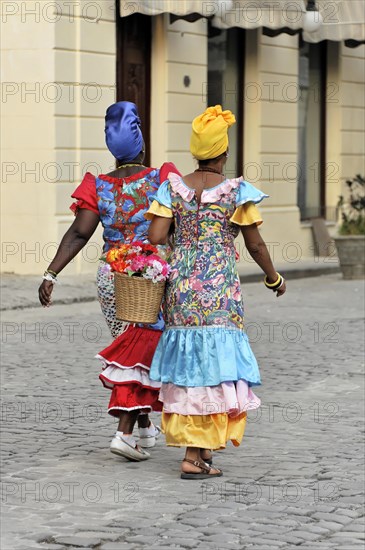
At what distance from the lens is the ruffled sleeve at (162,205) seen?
698cm

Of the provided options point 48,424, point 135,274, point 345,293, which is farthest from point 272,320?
point 135,274

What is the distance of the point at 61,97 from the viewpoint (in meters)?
17.3

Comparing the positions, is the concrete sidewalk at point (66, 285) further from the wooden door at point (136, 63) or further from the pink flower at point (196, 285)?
the pink flower at point (196, 285)

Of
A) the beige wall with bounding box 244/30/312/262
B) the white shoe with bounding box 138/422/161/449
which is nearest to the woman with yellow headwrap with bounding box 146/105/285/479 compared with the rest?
the white shoe with bounding box 138/422/161/449

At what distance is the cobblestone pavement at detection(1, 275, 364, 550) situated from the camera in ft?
19.1

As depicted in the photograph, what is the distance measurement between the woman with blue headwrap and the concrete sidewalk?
7321 mm

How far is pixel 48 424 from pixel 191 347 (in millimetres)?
1666

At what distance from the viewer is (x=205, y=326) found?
6.96 metres

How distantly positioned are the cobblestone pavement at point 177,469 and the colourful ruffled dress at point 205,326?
29 cm

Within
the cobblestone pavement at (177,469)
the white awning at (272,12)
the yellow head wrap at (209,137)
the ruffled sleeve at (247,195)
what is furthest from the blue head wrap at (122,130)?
the white awning at (272,12)

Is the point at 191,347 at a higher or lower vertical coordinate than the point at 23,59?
lower

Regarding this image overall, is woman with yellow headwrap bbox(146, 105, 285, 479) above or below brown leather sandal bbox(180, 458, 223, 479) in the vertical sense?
above

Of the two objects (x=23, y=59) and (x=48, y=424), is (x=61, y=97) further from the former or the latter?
(x=48, y=424)

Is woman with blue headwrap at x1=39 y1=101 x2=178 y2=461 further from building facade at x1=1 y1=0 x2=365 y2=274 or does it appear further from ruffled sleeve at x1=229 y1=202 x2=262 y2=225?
building facade at x1=1 y1=0 x2=365 y2=274
